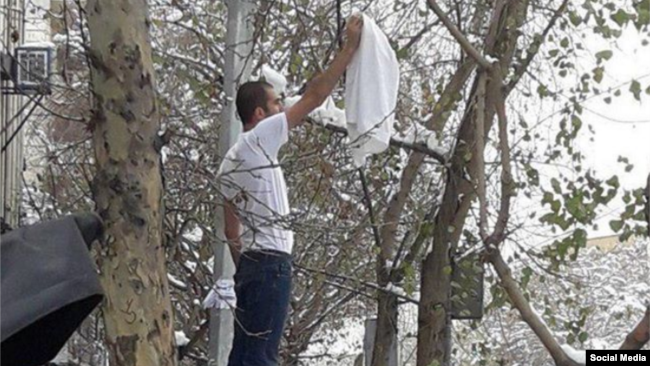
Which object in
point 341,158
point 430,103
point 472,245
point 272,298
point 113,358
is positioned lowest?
point 113,358

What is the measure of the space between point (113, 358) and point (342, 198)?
777cm

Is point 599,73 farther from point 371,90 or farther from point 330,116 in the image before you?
point 371,90

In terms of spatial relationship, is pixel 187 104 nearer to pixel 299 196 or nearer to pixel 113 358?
pixel 299 196

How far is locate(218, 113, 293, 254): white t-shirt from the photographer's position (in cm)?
628

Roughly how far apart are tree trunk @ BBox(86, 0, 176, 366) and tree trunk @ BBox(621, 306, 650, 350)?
1.90 metres

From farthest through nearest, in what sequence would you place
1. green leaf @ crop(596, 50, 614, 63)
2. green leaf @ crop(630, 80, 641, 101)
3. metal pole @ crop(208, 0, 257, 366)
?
metal pole @ crop(208, 0, 257, 366), green leaf @ crop(596, 50, 614, 63), green leaf @ crop(630, 80, 641, 101)

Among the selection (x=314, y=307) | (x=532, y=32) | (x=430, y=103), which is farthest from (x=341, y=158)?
(x=314, y=307)

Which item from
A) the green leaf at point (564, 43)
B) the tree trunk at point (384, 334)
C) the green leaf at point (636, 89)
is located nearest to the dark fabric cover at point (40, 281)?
the green leaf at point (636, 89)

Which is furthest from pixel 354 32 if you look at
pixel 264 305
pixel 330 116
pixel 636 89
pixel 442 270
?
pixel 442 270

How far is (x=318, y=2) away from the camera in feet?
35.9

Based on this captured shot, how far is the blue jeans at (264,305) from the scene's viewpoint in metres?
6.32

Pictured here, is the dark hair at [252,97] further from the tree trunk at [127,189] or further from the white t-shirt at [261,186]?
the tree trunk at [127,189]

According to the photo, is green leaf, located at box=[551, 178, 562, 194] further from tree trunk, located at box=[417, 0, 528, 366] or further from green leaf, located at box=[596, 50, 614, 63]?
tree trunk, located at box=[417, 0, 528, 366]

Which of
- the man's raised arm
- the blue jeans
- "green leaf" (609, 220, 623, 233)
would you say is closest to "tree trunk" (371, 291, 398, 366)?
"green leaf" (609, 220, 623, 233)
